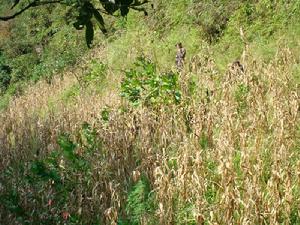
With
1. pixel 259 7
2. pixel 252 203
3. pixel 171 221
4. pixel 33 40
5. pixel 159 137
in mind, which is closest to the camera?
pixel 252 203

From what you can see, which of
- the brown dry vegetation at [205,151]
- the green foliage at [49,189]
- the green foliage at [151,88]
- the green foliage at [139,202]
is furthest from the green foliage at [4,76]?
the green foliage at [139,202]

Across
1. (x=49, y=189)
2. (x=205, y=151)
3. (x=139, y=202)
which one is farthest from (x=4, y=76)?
(x=139, y=202)

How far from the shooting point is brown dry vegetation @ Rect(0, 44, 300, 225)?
2795mm

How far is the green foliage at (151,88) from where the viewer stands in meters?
5.02

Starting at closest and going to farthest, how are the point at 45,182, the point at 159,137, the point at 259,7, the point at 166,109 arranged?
the point at 45,182
the point at 159,137
the point at 166,109
the point at 259,7

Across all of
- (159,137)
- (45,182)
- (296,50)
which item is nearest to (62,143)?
(45,182)

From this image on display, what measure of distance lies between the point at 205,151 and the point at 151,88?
1.67 meters

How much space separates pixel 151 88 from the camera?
5.28 meters

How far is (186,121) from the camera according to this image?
4.42 metres

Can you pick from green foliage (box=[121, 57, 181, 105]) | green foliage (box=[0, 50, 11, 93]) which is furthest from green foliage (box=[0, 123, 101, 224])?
green foliage (box=[0, 50, 11, 93])

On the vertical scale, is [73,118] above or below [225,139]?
below

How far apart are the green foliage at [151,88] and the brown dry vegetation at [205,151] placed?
10cm

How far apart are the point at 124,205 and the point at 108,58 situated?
808 cm

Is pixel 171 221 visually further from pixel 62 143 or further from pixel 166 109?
pixel 166 109
